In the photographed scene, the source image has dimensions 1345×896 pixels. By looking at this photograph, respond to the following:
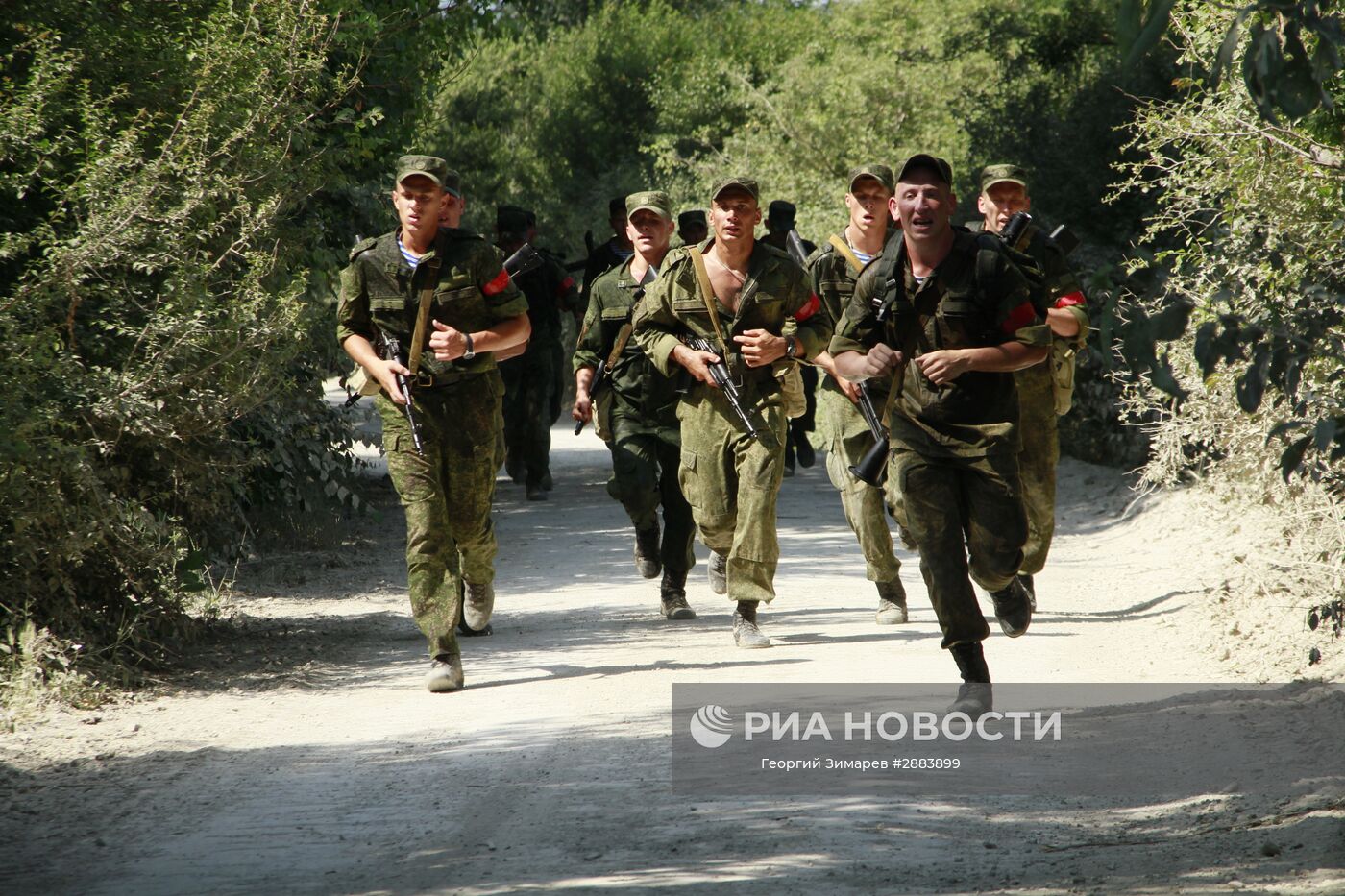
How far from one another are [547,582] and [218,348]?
358cm

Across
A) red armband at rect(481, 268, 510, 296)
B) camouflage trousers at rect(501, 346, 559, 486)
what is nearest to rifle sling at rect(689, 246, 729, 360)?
red armband at rect(481, 268, 510, 296)

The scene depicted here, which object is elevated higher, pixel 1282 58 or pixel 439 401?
pixel 1282 58

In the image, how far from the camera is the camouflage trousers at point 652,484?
8.78m

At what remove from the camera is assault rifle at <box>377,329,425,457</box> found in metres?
6.91

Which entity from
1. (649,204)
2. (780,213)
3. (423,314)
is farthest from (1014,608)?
(780,213)

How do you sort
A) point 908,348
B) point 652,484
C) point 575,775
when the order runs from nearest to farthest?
point 575,775 → point 908,348 → point 652,484

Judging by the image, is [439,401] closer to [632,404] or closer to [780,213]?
[632,404]

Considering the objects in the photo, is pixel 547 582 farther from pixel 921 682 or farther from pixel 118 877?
pixel 118 877

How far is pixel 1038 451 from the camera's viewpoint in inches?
319

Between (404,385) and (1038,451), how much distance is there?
3.25 meters

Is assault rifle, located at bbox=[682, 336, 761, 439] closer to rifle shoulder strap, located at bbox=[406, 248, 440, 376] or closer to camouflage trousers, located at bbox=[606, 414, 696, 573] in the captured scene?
camouflage trousers, located at bbox=[606, 414, 696, 573]

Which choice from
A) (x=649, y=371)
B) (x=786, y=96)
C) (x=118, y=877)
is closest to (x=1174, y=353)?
(x=649, y=371)

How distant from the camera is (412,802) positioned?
17.0ft

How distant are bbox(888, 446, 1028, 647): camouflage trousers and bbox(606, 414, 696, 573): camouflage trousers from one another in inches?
113
